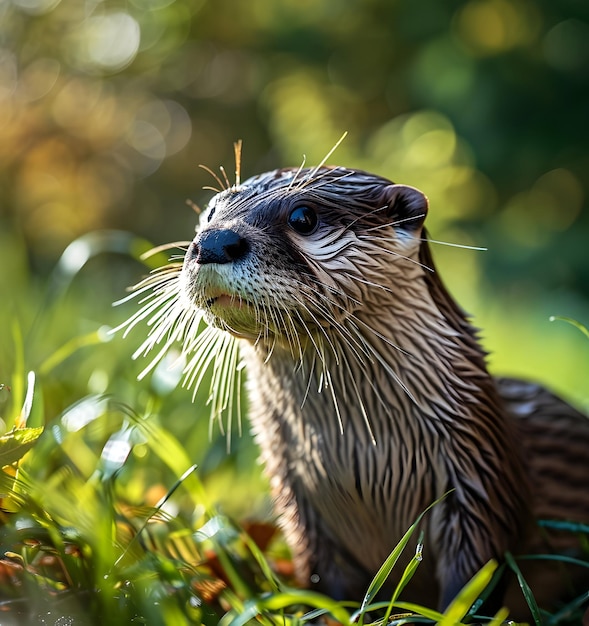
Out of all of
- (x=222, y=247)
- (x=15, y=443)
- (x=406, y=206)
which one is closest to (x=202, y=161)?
(x=406, y=206)

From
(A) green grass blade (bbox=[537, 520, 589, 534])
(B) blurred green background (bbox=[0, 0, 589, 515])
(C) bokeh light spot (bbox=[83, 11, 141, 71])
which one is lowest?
(A) green grass blade (bbox=[537, 520, 589, 534])

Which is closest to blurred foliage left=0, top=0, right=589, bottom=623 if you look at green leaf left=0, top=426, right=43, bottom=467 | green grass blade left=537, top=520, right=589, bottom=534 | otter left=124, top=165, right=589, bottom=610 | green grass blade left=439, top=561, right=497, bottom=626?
green leaf left=0, top=426, right=43, bottom=467

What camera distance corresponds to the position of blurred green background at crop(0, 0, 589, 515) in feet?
22.5

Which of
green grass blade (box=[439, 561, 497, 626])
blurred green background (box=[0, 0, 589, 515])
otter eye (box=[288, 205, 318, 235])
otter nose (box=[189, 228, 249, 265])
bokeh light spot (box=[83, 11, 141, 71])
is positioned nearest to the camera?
green grass blade (box=[439, 561, 497, 626])

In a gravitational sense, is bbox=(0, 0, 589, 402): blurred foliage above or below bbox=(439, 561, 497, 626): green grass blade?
above

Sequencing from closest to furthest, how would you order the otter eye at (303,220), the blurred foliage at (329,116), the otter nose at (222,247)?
1. the otter nose at (222,247)
2. the otter eye at (303,220)
3. the blurred foliage at (329,116)

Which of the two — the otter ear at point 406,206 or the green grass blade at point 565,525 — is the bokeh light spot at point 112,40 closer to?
the otter ear at point 406,206

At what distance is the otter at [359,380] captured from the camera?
1.51m

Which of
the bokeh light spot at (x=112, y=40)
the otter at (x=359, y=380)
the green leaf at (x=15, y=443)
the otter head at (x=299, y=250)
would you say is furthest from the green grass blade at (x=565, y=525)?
the bokeh light spot at (x=112, y=40)

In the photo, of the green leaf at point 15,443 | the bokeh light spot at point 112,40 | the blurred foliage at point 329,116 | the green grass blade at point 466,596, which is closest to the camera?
the green grass blade at point 466,596

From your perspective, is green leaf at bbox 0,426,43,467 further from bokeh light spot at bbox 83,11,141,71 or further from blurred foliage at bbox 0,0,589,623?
bokeh light spot at bbox 83,11,141,71

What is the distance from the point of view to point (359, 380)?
164 centimetres

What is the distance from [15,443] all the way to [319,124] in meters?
6.90

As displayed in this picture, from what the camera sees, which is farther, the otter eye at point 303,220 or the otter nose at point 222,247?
the otter eye at point 303,220
